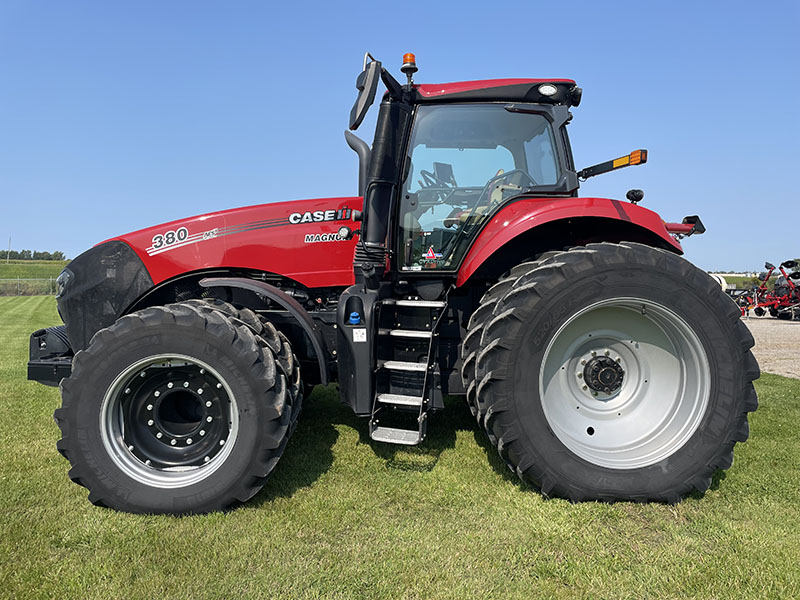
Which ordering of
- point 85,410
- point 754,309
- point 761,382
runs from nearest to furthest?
point 85,410 < point 761,382 < point 754,309

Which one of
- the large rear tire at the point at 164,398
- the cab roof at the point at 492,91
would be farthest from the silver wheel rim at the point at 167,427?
the cab roof at the point at 492,91

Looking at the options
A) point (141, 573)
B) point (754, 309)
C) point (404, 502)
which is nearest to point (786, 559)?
point (404, 502)

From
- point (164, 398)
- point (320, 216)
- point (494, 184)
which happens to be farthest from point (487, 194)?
point (164, 398)

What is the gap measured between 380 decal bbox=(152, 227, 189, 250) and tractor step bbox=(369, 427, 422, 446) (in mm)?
2037

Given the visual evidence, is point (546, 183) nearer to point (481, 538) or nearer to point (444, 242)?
point (444, 242)

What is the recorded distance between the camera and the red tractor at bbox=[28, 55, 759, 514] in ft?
9.20

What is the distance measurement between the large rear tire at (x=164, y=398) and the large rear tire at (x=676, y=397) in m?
1.26

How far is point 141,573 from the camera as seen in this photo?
2.19 m

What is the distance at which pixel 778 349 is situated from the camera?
9367 millimetres

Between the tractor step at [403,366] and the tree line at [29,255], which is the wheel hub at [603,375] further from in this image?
the tree line at [29,255]

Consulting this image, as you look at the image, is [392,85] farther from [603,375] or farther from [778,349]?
[778,349]

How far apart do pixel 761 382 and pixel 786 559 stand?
461 cm

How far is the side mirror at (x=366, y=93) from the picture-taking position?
2793mm

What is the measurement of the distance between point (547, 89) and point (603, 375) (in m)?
1.97
